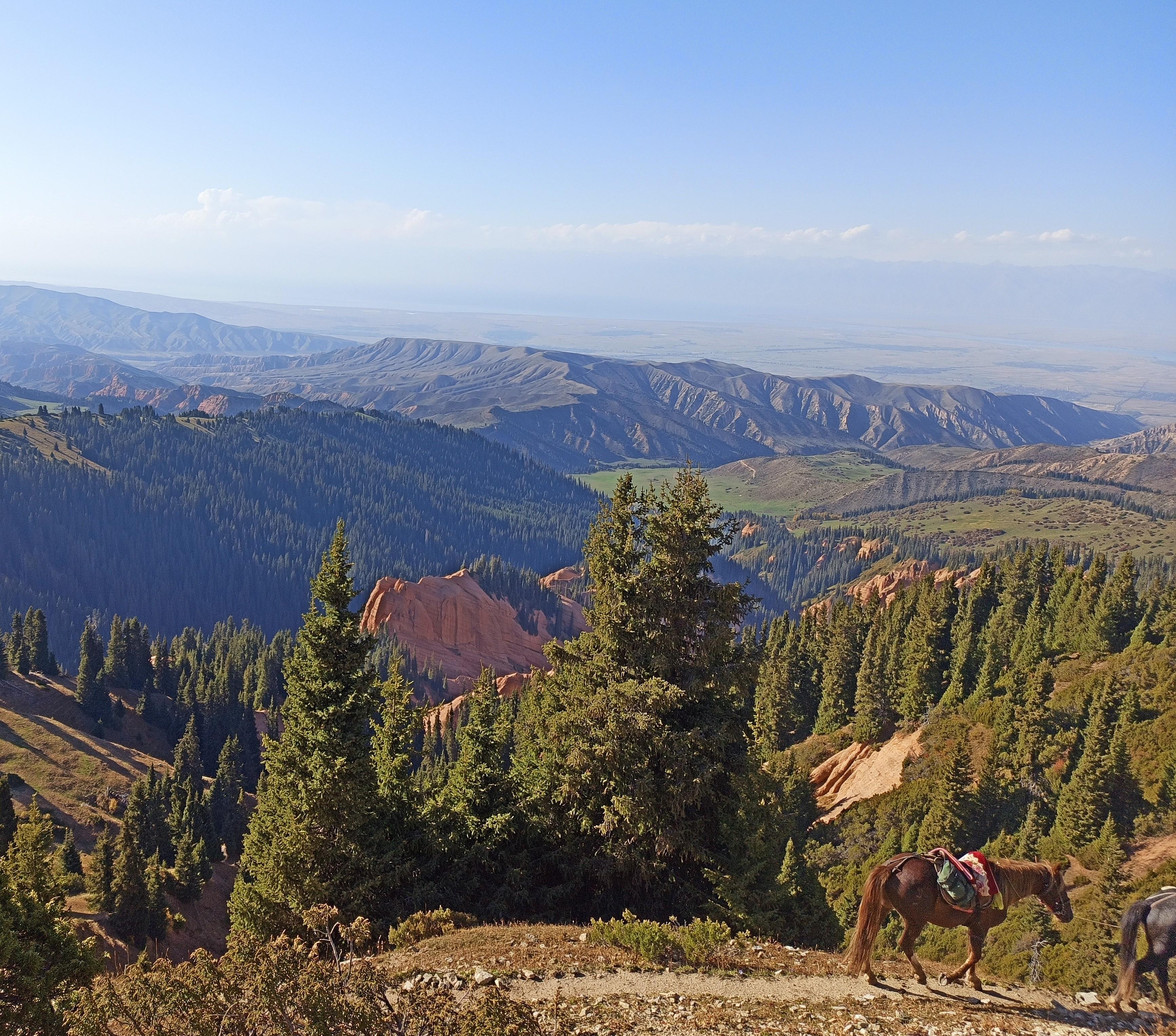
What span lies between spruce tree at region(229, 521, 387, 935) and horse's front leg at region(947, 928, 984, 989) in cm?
1462

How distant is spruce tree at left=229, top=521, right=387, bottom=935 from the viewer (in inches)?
836

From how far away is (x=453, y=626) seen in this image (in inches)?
6412

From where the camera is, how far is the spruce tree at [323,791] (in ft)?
69.7

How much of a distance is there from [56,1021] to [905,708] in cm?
7541

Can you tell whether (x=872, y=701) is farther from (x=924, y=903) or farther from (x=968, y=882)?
(x=924, y=903)

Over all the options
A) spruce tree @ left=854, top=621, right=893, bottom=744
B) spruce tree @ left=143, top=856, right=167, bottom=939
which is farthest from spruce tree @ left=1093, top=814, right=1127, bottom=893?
spruce tree @ left=143, top=856, right=167, bottom=939

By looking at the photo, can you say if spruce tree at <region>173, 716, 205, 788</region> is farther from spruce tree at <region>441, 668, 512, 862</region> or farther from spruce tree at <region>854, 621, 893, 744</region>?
spruce tree at <region>854, 621, 893, 744</region>

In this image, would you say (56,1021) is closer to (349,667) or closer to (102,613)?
(349,667)

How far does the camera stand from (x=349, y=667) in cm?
2250

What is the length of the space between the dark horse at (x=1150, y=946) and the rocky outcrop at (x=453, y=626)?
139017mm

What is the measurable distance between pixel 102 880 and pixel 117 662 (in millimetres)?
66236

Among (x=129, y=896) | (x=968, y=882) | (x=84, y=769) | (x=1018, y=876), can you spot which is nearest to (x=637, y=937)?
(x=968, y=882)

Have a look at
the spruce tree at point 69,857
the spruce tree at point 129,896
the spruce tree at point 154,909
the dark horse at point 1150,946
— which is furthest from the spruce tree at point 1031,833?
the spruce tree at point 69,857

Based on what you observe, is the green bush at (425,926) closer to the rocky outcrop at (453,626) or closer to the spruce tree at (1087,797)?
the spruce tree at (1087,797)
